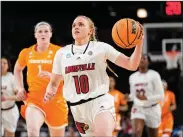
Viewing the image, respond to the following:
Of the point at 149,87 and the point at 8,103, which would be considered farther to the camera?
the point at 8,103

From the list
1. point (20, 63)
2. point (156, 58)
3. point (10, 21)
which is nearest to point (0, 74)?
point (20, 63)

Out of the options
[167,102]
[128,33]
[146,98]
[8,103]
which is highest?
[128,33]

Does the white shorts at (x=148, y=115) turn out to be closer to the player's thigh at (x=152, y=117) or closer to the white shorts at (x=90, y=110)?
the player's thigh at (x=152, y=117)

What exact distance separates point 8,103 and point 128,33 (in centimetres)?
559

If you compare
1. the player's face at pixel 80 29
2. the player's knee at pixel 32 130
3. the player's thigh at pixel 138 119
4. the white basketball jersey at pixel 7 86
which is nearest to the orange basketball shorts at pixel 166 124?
the player's thigh at pixel 138 119

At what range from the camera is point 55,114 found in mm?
9250

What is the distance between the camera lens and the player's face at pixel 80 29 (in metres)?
7.61

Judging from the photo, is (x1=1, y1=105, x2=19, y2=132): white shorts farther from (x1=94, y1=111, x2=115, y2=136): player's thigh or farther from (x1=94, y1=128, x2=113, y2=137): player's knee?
(x1=94, y1=128, x2=113, y2=137): player's knee

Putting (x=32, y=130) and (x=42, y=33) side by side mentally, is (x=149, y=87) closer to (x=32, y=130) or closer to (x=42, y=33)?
(x=42, y=33)

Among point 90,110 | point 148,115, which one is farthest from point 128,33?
point 148,115

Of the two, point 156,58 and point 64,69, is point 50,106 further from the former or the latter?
point 156,58

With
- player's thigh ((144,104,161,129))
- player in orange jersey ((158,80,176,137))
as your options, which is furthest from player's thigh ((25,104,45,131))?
player in orange jersey ((158,80,176,137))

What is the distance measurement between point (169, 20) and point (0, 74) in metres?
6.45

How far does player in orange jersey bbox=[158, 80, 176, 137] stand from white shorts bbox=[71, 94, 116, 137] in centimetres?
659
